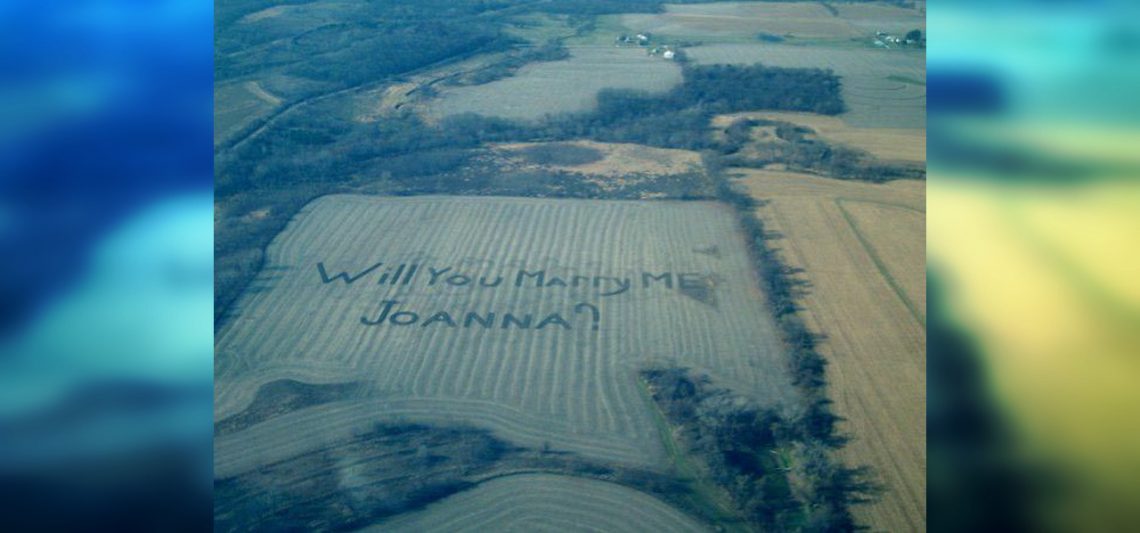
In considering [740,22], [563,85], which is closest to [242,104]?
[563,85]

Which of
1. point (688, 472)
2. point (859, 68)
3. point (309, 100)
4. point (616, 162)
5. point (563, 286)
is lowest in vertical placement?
point (688, 472)

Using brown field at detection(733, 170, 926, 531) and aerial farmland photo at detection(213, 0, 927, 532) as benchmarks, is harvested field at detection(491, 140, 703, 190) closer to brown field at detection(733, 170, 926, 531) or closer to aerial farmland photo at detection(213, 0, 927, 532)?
aerial farmland photo at detection(213, 0, 927, 532)

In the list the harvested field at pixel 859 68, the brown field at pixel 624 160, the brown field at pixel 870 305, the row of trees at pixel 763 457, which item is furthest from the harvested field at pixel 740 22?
the row of trees at pixel 763 457

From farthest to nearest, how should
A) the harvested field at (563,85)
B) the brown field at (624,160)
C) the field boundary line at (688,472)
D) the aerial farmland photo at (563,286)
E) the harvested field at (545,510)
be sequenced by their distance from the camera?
the harvested field at (563,85) → the brown field at (624,160) → the aerial farmland photo at (563,286) → the field boundary line at (688,472) → the harvested field at (545,510)

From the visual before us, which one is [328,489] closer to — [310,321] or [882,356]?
[310,321]

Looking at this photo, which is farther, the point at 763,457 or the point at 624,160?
the point at 624,160

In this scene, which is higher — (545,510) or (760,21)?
(760,21)

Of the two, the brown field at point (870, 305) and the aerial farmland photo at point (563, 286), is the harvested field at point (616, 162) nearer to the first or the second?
the aerial farmland photo at point (563, 286)

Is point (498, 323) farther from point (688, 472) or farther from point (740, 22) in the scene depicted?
point (740, 22)
